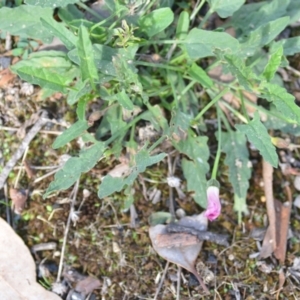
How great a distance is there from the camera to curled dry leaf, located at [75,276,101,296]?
6.37ft

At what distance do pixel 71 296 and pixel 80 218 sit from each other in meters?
0.27

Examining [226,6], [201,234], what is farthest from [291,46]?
[201,234]

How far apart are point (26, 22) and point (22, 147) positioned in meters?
0.44

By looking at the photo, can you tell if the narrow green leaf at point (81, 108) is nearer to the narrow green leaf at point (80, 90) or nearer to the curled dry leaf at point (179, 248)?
the narrow green leaf at point (80, 90)

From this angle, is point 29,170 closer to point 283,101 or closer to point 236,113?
point 236,113

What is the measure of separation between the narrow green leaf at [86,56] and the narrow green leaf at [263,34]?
1.77ft

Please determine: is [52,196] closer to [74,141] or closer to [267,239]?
[74,141]

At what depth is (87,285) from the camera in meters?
1.95

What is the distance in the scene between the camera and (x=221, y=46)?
186 centimetres

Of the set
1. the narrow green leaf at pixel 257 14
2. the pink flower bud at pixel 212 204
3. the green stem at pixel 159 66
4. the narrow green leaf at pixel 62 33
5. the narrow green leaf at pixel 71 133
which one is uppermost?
the narrow green leaf at pixel 62 33

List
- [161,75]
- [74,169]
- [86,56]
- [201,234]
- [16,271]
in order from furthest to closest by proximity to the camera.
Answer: [161,75]
[201,234]
[16,271]
[74,169]
[86,56]

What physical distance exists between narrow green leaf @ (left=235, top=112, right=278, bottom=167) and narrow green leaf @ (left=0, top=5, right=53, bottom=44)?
74 cm

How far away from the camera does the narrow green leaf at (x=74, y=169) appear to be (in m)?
1.77

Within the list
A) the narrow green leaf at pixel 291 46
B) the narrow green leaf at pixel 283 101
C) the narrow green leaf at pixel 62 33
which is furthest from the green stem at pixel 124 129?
the narrow green leaf at pixel 291 46
